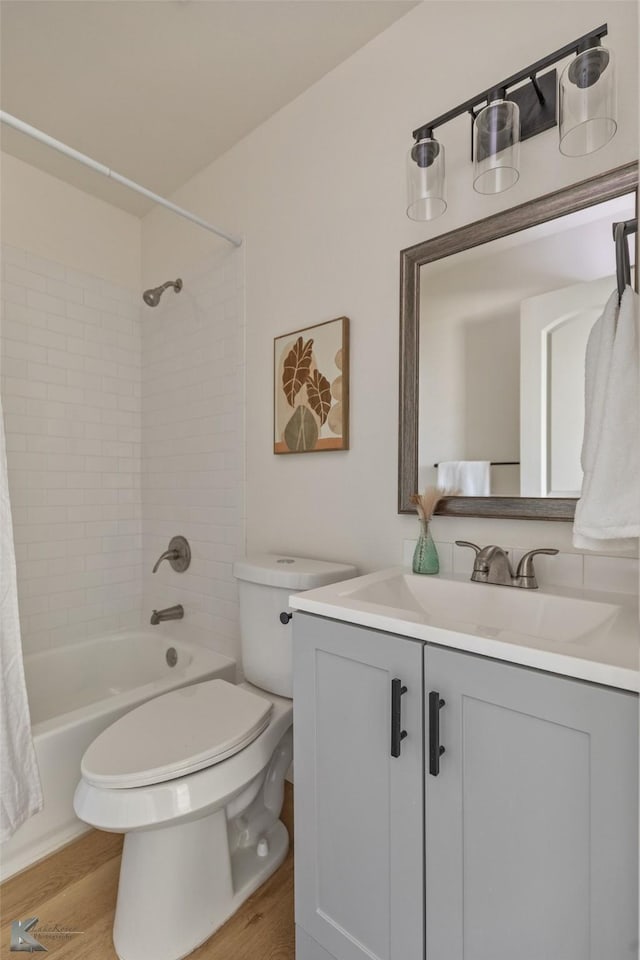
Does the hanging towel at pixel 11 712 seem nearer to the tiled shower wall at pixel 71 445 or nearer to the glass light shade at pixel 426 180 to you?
the tiled shower wall at pixel 71 445

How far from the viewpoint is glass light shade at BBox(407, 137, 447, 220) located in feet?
4.02

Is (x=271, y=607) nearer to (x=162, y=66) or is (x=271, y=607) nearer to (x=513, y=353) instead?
(x=513, y=353)

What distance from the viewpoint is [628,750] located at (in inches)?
25.8

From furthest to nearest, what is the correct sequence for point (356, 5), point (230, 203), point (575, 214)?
1. point (230, 203)
2. point (356, 5)
3. point (575, 214)

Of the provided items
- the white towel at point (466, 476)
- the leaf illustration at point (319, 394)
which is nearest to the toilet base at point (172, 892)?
the white towel at point (466, 476)

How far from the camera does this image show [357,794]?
968mm

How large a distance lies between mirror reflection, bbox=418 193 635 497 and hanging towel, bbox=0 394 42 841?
3.83 feet

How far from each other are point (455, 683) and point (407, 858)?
36 centimetres

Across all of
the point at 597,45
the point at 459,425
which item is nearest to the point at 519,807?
the point at 459,425

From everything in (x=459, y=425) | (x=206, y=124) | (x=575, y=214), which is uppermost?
(x=206, y=124)

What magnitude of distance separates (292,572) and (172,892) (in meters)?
0.83

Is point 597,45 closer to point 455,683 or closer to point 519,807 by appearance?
point 455,683

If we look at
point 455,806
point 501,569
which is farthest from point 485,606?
point 455,806

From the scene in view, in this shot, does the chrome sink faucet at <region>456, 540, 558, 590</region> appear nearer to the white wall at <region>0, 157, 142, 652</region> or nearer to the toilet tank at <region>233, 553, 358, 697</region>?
the toilet tank at <region>233, 553, 358, 697</region>
